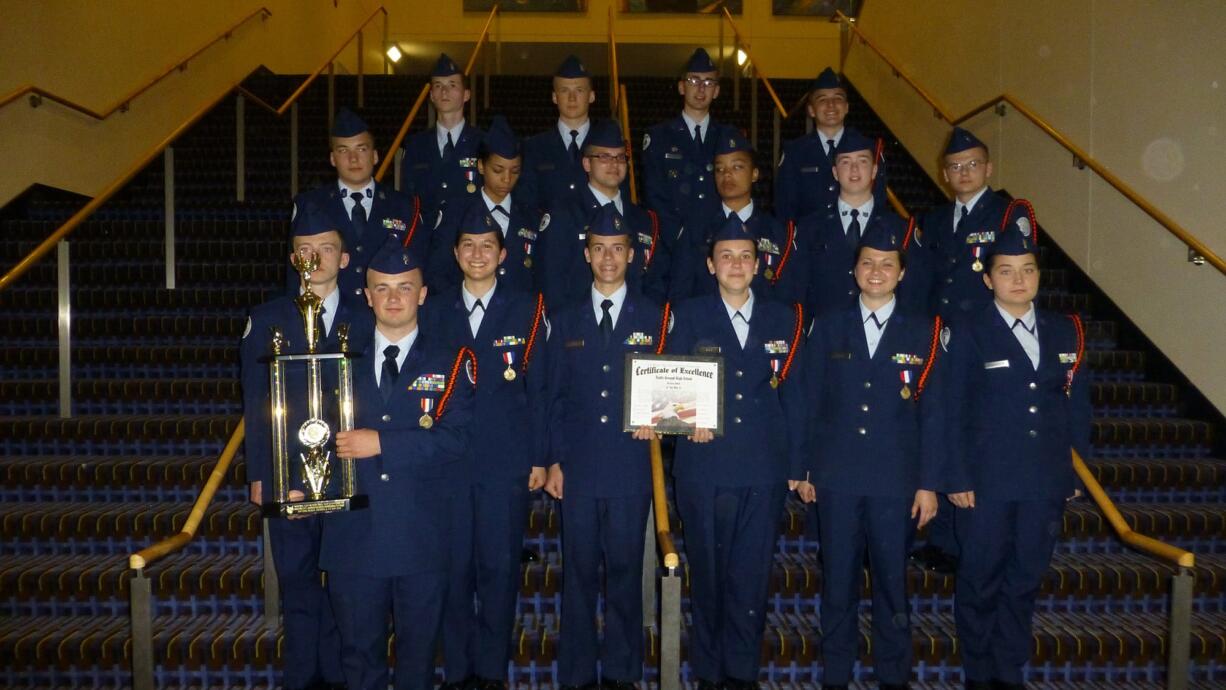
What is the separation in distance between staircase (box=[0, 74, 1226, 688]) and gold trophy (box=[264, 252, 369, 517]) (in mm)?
1524

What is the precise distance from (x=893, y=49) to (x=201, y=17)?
8422 mm

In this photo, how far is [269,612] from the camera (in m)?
4.57

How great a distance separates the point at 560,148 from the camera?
585 cm

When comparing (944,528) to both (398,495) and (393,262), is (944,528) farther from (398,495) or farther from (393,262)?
(393,262)

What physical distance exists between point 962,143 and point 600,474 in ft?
9.29

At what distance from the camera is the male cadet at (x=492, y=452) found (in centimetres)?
402

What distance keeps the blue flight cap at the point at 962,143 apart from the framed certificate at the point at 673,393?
2.29m

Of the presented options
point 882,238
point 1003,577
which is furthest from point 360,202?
point 1003,577

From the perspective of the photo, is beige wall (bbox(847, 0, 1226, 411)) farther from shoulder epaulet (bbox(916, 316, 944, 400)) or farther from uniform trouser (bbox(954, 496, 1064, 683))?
shoulder epaulet (bbox(916, 316, 944, 400))

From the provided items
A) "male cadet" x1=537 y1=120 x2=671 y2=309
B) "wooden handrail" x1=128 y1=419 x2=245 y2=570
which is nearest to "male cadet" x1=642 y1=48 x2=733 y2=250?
"male cadet" x1=537 y1=120 x2=671 y2=309

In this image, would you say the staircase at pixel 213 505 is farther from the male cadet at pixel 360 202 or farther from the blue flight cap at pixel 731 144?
the blue flight cap at pixel 731 144

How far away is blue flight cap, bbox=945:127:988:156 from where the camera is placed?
5.14 m

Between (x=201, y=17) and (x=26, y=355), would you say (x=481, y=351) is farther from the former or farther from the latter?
(x=201, y=17)

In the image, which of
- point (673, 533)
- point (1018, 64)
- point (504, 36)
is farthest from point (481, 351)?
point (504, 36)
